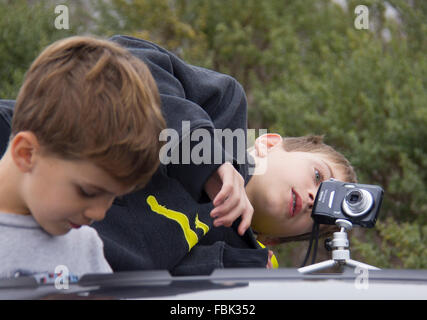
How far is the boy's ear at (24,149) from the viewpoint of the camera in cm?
129

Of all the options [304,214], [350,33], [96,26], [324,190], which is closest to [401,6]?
[350,33]

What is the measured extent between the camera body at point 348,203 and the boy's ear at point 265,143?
594 mm

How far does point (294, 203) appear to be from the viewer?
2285 mm

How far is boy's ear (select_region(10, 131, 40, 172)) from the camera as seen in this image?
1.29m

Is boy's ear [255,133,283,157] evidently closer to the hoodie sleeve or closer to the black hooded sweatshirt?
the hoodie sleeve

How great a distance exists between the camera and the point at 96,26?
18.1ft

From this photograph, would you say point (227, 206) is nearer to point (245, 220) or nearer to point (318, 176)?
point (245, 220)

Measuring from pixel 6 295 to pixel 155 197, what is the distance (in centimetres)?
93

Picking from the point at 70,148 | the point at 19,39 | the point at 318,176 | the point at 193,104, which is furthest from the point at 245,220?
the point at 19,39

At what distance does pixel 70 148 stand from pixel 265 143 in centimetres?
141

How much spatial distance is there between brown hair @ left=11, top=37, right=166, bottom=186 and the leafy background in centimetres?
206

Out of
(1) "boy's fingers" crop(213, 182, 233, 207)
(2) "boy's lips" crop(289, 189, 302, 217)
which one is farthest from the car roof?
(2) "boy's lips" crop(289, 189, 302, 217)

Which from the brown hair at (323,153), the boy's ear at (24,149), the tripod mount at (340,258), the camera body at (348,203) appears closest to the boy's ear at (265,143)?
the brown hair at (323,153)
